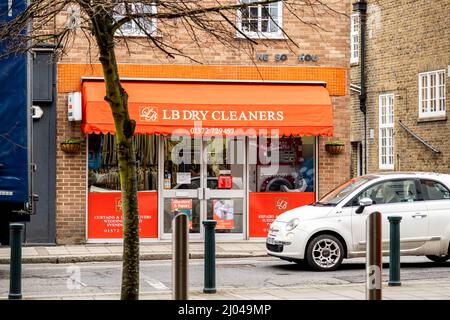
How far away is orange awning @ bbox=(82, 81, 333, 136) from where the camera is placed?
66.8 ft

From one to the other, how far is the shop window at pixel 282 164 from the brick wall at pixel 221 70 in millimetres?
303

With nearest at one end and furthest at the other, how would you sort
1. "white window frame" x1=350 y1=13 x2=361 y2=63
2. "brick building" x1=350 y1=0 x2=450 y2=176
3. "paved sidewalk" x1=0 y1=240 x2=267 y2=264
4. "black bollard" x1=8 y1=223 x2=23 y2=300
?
"black bollard" x1=8 y1=223 x2=23 y2=300, "paved sidewalk" x1=0 y1=240 x2=267 y2=264, "brick building" x1=350 y1=0 x2=450 y2=176, "white window frame" x1=350 y1=13 x2=361 y2=63

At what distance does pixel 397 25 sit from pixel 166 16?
21.1 m

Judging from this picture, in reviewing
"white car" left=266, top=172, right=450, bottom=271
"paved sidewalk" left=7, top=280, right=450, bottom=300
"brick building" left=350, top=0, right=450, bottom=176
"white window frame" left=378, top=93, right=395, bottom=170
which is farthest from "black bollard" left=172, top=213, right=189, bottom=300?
"white window frame" left=378, top=93, right=395, bottom=170

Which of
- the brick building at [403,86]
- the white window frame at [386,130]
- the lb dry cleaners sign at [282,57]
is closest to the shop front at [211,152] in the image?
the lb dry cleaners sign at [282,57]

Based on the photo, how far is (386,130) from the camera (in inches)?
1278

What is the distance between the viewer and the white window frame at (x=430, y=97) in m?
29.0

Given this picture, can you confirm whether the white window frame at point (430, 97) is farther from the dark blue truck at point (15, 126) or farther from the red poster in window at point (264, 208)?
the dark blue truck at point (15, 126)

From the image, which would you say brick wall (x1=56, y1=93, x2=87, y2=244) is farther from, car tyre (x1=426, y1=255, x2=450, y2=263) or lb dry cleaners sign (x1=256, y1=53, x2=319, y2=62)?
car tyre (x1=426, y1=255, x2=450, y2=263)

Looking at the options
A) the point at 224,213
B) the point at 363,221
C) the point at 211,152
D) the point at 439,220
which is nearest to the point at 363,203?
the point at 363,221

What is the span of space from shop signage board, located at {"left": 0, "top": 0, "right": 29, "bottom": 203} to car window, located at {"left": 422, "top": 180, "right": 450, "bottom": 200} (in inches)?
262

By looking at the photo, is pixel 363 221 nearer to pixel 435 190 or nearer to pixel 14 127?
pixel 435 190

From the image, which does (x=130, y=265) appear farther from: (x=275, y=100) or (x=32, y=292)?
(x=275, y=100)

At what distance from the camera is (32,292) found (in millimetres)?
13586
